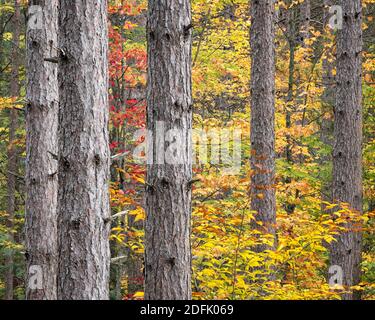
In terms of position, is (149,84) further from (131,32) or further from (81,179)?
(131,32)

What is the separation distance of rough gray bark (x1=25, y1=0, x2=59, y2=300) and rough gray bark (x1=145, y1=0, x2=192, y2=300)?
2.68 metres

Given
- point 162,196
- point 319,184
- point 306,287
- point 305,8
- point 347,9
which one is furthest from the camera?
point 305,8

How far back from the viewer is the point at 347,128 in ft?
34.1

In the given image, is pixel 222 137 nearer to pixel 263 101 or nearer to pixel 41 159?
pixel 263 101

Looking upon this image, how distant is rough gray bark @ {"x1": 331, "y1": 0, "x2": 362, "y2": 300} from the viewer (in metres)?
10.3

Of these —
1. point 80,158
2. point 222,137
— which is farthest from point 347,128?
point 80,158

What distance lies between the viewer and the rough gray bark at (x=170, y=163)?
5688 millimetres

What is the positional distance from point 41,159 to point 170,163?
298 centimetres

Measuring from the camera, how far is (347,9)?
1037cm

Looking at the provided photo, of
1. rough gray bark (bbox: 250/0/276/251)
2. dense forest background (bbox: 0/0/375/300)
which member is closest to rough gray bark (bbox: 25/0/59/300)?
dense forest background (bbox: 0/0/375/300)

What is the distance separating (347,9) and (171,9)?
5788 mm

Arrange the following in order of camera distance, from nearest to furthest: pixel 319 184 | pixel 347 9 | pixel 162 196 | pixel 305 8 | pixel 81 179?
1. pixel 81 179
2. pixel 162 196
3. pixel 347 9
4. pixel 319 184
5. pixel 305 8

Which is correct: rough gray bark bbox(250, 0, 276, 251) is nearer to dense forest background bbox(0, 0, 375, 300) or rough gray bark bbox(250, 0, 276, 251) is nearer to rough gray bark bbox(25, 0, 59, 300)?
dense forest background bbox(0, 0, 375, 300)
